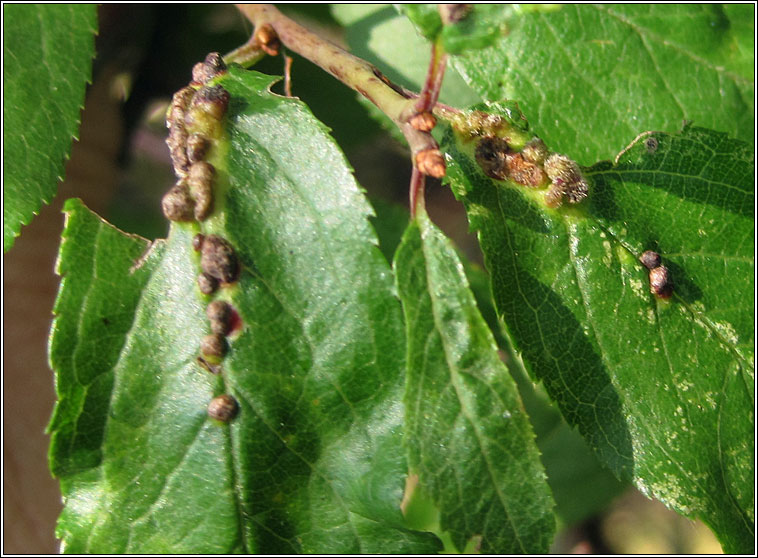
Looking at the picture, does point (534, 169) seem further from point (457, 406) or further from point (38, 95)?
point (38, 95)

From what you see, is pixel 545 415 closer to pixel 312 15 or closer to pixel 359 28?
pixel 359 28

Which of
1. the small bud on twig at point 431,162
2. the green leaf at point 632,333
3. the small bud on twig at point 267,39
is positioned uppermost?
Result: the small bud on twig at point 267,39

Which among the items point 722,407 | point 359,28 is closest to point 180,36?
point 359,28

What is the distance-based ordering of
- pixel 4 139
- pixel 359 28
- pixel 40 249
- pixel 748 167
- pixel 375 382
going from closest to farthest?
pixel 375 382 < pixel 748 167 < pixel 4 139 < pixel 359 28 < pixel 40 249

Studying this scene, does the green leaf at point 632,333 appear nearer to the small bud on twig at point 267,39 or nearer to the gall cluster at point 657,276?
the gall cluster at point 657,276

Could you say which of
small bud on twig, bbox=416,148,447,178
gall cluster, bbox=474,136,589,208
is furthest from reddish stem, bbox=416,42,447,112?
gall cluster, bbox=474,136,589,208

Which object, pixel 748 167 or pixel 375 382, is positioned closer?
pixel 375 382

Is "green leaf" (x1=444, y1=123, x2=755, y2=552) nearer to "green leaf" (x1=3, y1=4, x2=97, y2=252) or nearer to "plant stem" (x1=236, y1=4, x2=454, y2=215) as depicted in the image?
"plant stem" (x1=236, y1=4, x2=454, y2=215)

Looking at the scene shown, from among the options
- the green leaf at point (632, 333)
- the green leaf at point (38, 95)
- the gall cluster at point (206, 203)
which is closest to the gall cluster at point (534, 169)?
the green leaf at point (632, 333)
